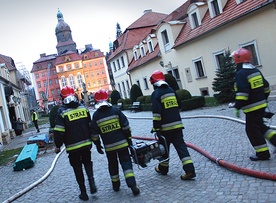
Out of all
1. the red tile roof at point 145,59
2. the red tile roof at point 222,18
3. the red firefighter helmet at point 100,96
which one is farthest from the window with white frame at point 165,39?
the red firefighter helmet at point 100,96

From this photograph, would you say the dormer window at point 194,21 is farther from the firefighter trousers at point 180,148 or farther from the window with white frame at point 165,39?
the firefighter trousers at point 180,148

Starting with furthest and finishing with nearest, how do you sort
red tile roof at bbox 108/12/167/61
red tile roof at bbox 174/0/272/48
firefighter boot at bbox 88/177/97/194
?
red tile roof at bbox 108/12/167/61
red tile roof at bbox 174/0/272/48
firefighter boot at bbox 88/177/97/194

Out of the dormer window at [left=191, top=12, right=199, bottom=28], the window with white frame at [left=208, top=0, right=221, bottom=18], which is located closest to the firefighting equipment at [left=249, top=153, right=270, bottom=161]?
the window with white frame at [left=208, top=0, right=221, bottom=18]

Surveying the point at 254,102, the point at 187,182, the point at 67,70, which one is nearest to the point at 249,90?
the point at 254,102

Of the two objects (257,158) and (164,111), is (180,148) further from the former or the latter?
(257,158)

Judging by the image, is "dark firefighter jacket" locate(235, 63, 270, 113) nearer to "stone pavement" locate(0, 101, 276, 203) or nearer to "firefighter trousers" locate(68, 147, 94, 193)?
"stone pavement" locate(0, 101, 276, 203)

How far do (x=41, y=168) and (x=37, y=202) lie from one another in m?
3.39

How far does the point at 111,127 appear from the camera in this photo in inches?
200

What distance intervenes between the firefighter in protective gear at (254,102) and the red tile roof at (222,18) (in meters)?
9.94

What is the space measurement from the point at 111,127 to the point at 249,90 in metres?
2.50

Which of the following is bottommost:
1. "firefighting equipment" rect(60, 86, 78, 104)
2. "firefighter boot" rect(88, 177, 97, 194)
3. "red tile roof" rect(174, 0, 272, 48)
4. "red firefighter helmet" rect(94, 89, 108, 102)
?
"firefighter boot" rect(88, 177, 97, 194)

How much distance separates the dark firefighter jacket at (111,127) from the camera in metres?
5.06

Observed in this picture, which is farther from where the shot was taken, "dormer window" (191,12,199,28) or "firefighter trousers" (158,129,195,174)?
"dormer window" (191,12,199,28)

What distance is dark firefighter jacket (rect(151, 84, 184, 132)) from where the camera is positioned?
17.2ft
